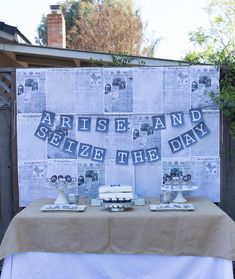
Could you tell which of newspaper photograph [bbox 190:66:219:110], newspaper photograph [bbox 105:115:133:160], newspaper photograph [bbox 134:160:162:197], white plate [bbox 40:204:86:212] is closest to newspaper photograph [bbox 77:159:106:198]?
newspaper photograph [bbox 105:115:133:160]

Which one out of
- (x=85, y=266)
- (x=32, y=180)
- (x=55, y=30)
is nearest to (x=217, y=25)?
(x=55, y=30)

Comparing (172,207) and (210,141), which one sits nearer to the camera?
(172,207)

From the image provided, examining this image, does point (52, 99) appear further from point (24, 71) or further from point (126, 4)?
point (126, 4)

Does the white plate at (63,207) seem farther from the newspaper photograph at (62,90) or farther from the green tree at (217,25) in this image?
the green tree at (217,25)

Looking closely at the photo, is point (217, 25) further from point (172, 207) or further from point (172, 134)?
point (172, 207)

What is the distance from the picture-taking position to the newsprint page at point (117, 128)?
4.15m

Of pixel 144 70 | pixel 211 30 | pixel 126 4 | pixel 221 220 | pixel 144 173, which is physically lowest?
pixel 221 220

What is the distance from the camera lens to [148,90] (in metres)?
4.15

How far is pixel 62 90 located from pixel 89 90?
0.25 meters

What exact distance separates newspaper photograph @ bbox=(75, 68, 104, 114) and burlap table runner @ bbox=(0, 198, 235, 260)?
111 cm

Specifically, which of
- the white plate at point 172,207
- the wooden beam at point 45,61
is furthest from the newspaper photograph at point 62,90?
the wooden beam at point 45,61

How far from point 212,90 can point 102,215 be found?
1.59 meters

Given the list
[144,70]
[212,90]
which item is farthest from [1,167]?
[212,90]

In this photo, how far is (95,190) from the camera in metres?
4.19
